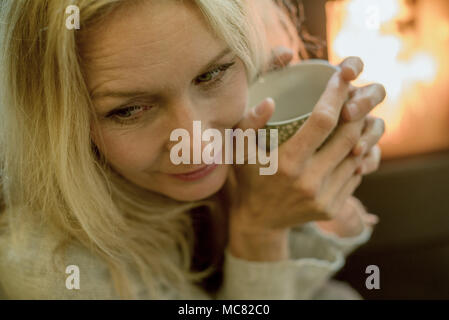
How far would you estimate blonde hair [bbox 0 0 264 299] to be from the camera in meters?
0.58

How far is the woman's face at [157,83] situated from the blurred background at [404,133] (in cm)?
45

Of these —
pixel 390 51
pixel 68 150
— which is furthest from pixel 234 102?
pixel 390 51

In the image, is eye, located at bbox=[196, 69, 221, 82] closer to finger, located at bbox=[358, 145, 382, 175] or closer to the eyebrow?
the eyebrow

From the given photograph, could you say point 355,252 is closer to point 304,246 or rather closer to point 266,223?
point 304,246

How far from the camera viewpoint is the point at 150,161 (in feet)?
2.18

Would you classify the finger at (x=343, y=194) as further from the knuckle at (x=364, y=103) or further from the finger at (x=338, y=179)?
the knuckle at (x=364, y=103)

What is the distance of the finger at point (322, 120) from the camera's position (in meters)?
0.67

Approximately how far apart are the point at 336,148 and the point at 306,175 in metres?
0.07

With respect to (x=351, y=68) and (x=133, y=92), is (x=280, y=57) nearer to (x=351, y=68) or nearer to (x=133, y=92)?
(x=351, y=68)

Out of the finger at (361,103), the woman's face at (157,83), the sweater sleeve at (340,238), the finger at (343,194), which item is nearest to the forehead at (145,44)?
the woman's face at (157,83)

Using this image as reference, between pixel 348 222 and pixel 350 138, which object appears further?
pixel 348 222

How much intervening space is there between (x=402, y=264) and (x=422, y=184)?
255 millimetres

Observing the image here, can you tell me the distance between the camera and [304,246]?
938 mm
